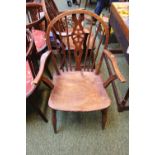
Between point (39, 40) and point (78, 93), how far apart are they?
907mm

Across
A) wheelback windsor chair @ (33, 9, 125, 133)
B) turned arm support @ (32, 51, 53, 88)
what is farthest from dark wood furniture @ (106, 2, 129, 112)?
turned arm support @ (32, 51, 53, 88)

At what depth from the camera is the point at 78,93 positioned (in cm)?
162

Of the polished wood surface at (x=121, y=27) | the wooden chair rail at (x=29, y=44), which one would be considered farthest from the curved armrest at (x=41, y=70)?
the polished wood surface at (x=121, y=27)

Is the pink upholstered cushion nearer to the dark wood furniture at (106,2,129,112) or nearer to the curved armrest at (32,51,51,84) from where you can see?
the curved armrest at (32,51,51,84)

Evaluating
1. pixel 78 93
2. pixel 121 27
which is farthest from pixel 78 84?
pixel 121 27

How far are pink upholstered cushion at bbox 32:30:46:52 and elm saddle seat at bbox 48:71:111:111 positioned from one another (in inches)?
18.4

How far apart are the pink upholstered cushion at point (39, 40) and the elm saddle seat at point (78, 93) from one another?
47cm
